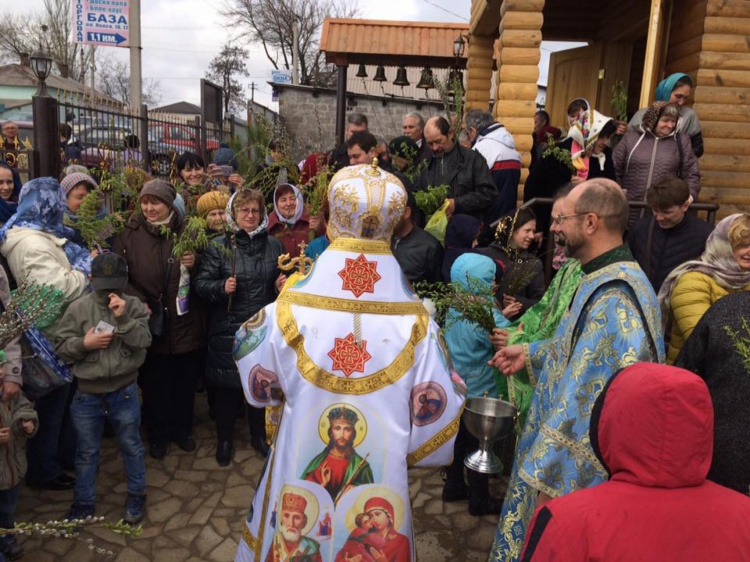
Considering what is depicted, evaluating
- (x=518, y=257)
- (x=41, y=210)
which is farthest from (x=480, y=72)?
(x=41, y=210)

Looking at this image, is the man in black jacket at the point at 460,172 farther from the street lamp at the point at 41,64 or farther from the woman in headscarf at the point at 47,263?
the street lamp at the point at 41,64

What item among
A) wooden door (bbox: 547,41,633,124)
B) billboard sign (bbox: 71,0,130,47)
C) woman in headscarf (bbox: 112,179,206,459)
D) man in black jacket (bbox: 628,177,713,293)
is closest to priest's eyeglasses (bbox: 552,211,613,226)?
man in black jacket (bbox: 628,177,713,293)

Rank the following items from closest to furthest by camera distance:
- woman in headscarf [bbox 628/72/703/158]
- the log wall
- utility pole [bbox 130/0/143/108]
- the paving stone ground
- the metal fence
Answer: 1. the paving stone ground
2. woman in headscarf [bbox 628/72/703/158]
3. the log wall
4. the metal fence
5. utility pole [bbox 130/0/143/108]

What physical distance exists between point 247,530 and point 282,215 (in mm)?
3054

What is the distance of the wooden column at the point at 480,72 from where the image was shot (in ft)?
37.3

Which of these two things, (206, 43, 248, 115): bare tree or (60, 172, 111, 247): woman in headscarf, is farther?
(206, 43, 248, 115): bare tree

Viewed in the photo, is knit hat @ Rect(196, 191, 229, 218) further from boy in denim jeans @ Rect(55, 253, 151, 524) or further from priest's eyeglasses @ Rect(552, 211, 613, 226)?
priest's eyeglasses @ Rect(552, 211, 613, 226)

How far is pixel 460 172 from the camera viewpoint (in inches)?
220

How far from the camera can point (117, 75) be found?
159ft

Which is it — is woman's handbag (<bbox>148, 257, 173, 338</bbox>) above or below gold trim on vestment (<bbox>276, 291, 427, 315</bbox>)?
below

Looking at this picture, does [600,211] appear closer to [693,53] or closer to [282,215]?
[282,215]

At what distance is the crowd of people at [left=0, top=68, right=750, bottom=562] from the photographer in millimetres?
1438

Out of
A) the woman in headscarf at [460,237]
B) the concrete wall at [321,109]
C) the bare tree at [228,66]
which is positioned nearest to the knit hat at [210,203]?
the woman in headscarf at [460,237]

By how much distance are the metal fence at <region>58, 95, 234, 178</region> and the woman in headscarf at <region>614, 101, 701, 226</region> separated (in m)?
5.33
